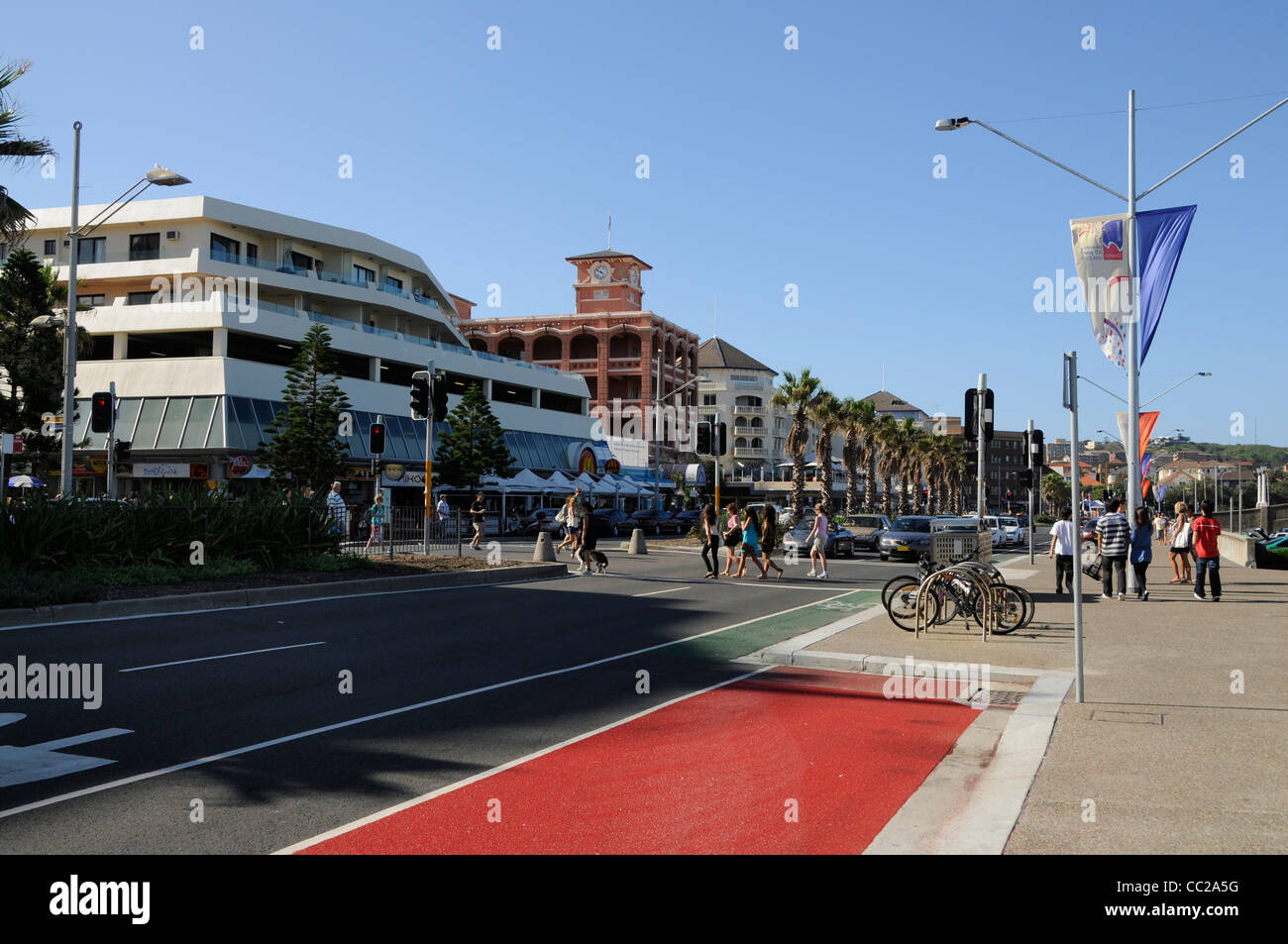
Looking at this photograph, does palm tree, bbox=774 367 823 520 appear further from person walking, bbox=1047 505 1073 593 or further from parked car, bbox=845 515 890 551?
person walking, bbox=1047 505 1073 593

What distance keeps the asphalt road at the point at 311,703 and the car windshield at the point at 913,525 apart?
17193 millimetres

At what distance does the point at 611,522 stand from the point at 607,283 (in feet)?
155

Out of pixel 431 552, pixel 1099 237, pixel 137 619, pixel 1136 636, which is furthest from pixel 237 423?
pixel 1136 636

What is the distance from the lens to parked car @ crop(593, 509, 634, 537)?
45.4m

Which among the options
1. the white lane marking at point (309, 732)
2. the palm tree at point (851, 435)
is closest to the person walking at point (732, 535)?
the white lane marking at point (309, 732)

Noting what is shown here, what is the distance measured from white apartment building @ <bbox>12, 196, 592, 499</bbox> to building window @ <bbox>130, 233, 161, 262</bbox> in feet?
0.22

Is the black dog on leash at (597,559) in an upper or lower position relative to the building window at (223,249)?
lower

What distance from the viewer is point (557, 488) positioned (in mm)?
48656

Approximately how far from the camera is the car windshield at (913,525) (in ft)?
109

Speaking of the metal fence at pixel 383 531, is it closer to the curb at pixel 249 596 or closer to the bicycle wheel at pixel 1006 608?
the curb at pixel 249 596

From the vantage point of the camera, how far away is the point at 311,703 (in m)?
8.59

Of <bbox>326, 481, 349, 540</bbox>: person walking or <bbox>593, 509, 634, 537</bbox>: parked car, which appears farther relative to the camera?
<bbox>593, 509, 634, 537</bbox>: parked car

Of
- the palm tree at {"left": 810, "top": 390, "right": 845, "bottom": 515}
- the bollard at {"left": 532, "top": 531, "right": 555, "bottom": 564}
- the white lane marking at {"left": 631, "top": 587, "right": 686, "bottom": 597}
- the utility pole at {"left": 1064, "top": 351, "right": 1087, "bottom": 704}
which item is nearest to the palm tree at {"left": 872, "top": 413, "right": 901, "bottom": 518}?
the palm tree at {"left": 810, "top": 390, "right": 845, "bottom": 515}
